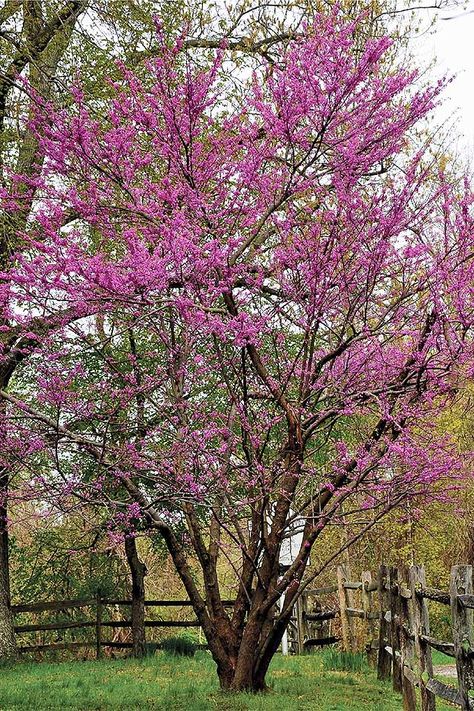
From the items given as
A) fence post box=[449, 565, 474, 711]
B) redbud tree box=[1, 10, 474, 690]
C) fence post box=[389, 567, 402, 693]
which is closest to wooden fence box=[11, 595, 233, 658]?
fence post box=[389, 567, 402, 693]

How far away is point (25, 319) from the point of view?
301 inches

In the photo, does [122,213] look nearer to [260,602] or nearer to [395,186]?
[395,186]

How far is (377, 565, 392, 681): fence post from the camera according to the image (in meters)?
9.71

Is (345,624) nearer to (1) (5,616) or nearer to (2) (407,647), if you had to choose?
(2) (407,647)

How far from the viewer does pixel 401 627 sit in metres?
8.15

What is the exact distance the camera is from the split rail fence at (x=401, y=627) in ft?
18.0

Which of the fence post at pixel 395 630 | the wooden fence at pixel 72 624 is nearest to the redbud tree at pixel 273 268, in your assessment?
the fence post at pixel 395 630

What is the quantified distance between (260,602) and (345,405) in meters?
2.20

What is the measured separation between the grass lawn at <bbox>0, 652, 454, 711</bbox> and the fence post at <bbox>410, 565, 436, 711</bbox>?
0.80 meters

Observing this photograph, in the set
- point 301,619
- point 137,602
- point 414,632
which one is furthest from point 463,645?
point 137,602

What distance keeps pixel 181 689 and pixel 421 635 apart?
296cm

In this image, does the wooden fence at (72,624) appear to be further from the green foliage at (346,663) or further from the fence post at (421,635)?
the fence post at (421,635)

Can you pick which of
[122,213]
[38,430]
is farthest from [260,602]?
[122,213]

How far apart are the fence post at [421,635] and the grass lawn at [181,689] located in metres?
0.80
